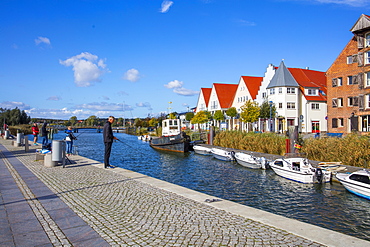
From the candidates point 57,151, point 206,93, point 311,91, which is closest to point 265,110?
point 311,91

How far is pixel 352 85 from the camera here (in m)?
35.1

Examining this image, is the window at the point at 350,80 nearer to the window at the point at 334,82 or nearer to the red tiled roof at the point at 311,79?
the window at the point at 334,82

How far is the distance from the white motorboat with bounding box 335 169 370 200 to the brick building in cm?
2341

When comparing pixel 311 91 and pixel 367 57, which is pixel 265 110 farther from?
pixel 367 57

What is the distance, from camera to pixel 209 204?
7070 mm

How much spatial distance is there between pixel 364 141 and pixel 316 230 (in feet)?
45.4

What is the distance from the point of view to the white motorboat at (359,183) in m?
12.0

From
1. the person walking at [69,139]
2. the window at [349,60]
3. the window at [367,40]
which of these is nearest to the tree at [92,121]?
the window at [349,60]

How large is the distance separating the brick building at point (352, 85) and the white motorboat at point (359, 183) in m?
23.4

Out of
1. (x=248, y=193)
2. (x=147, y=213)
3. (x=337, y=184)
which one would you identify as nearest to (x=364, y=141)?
(x=337, y=184)

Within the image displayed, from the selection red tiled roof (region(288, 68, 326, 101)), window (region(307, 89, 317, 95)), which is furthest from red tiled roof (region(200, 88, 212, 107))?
Result: window (region(307, 89, 317, 95))

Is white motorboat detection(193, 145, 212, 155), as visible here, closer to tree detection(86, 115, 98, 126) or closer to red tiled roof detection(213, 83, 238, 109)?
red tiled roof detection(213, 83, 238, 109)

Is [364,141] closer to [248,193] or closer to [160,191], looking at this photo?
[248,193]

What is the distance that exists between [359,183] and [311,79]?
41.7m
